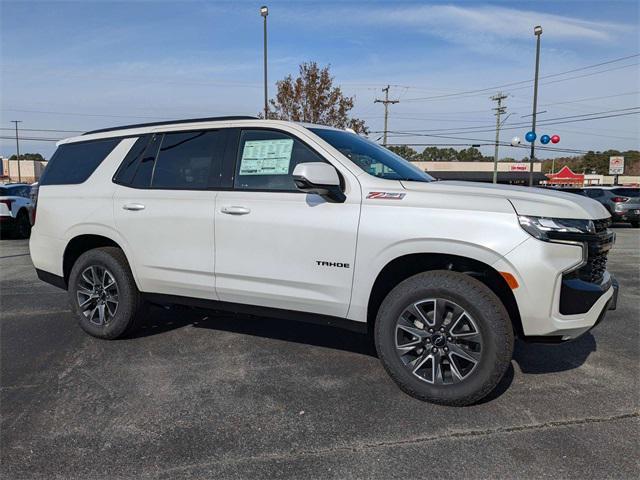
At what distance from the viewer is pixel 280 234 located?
368 cm

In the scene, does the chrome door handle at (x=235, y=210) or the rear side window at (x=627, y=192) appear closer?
the chrome door handle at (x=235, y=210)

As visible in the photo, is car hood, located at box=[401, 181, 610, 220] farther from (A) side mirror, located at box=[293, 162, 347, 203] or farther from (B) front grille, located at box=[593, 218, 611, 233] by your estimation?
(A) side mirror, located at box=[293, 162, 347, 203]

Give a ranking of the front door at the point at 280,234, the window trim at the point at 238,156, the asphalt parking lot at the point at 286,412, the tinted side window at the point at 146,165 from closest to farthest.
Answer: the asphalt parking lot at the point at 286,412
the front door at the point at 280,234
the window trim at the point at 238,156
the tinted side window at the point at 146,165

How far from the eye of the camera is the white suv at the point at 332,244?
3.08m

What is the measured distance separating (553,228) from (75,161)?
4.34 metres

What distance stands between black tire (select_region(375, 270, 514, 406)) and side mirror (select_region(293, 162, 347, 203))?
0.79 metres

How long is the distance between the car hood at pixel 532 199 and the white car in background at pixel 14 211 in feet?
41.9

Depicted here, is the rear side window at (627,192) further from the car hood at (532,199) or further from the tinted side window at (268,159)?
the tinted side window at (268,159)

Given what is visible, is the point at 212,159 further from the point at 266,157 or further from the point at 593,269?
the point at 593,269

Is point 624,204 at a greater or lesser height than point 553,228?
lesser

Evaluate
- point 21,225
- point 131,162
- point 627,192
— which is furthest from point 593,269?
point 627,192

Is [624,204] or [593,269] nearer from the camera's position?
[593,269]

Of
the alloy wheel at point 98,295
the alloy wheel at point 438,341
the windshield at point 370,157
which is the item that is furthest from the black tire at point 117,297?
the alloy wheel at point 438,341

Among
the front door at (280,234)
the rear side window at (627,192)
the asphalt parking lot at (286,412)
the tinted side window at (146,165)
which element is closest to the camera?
the asphalt parking lot at (286,412)
